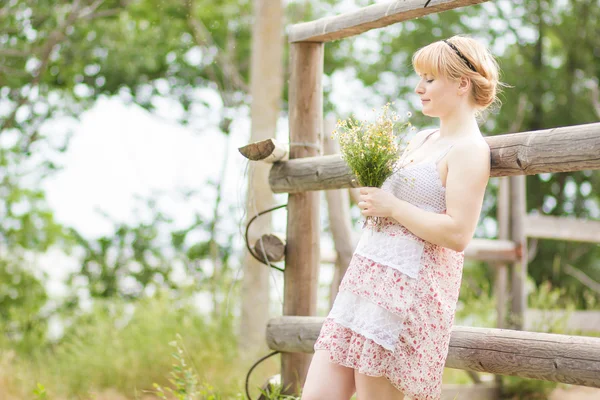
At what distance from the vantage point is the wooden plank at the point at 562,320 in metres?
5.35

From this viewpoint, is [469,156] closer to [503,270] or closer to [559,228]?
[503,270]

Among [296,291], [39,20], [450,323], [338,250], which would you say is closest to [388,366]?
[450,323]

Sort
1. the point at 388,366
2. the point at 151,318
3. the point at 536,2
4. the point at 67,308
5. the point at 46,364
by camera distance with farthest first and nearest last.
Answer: the point at 536,2 < the point at 67,308 < the point at 46,364 < the point at 151,318 < the point at 388,366

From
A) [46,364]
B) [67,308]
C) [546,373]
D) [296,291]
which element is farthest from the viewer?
[67,308]

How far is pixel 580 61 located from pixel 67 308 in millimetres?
8408

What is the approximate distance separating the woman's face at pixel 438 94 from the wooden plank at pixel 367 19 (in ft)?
1.86

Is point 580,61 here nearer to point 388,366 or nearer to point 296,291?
point 296,291

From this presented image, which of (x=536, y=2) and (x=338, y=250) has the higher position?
(x=536, y=2)

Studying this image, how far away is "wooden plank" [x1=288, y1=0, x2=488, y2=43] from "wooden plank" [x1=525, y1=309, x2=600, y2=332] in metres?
2.93

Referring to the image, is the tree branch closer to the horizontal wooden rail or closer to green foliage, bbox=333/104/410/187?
the horizontal wooden rail

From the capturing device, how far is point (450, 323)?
7.97 ft

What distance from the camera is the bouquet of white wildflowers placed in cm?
246

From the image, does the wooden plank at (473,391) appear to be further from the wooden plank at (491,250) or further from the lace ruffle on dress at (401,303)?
the lace ruffle on dress at (401,303)

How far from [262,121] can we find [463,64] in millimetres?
4501
